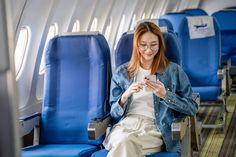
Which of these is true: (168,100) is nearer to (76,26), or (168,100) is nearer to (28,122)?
(28,122)

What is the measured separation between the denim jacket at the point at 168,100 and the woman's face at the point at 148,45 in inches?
6.3

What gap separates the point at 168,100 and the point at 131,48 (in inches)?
28.8

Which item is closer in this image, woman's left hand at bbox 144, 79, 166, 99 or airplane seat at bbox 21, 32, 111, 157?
woman's left hand at bbox 144, 79, 166, 99

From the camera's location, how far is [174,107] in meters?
3.14

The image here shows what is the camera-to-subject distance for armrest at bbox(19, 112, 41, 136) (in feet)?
10.9

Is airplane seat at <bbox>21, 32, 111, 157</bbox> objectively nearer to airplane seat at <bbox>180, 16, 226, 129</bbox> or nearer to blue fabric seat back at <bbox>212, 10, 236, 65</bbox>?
airplane seat at <bbox>180, 16, 226, 129</bbox>

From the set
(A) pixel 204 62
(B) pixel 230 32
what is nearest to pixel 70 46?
(A) pixel 204 62

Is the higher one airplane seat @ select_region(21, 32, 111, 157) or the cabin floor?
airplane seat @ select_region(21, 32, 111, 157)

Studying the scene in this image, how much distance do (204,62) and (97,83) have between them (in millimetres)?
2668

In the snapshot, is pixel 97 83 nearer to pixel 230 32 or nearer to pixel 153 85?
pixel 153 85

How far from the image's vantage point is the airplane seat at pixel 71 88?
359 centimetres

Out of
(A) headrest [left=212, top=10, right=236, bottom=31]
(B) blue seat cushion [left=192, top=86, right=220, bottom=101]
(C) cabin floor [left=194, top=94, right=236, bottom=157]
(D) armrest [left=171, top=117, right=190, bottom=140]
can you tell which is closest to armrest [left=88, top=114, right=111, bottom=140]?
(D) armrest [left=171, top=117, right=190, bottom=140]

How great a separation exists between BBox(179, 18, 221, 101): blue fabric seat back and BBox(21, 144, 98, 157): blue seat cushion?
2.54 m

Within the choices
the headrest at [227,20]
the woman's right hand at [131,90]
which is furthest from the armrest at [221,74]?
the headrest at [227,20]
